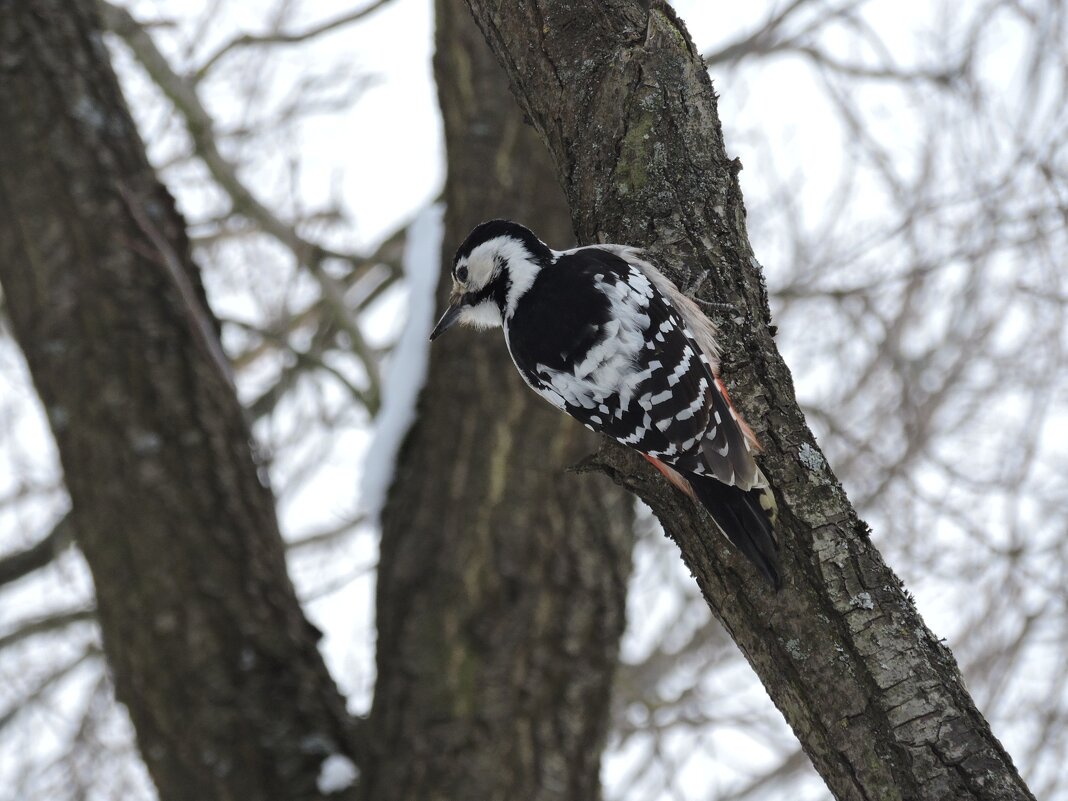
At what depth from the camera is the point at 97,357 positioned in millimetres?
3945

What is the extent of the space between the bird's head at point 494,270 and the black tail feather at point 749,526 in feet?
4.01

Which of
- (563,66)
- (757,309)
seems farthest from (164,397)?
(757,309)

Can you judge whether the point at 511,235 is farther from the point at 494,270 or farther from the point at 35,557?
the point at 35,557

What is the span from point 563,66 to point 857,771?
175 cm

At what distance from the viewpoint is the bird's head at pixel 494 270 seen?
3.36 meters

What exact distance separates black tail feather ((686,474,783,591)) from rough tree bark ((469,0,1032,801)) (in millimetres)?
44

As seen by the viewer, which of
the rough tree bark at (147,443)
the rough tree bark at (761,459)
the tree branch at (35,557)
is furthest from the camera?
the tree branch at (35,557)

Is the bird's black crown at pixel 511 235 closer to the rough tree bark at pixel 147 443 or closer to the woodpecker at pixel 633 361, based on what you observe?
the woodpecker at pixel 633 361

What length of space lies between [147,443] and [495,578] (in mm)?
1364

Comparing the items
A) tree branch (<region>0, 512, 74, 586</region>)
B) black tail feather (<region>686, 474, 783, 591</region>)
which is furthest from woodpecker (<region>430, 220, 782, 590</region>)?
tree branch (<region>0, 512, 74, 586</region>)

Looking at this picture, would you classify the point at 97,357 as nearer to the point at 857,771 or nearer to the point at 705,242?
the point at 705,242

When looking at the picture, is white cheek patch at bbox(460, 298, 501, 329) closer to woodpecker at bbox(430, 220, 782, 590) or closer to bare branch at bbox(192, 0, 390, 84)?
woodpecker at bbox(430, 220, 782, 590)

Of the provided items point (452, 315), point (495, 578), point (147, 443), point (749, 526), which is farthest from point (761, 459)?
point (147, 443)

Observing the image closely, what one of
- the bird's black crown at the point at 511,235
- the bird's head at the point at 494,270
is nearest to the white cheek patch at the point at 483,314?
the bird's head at the point at 494,270
